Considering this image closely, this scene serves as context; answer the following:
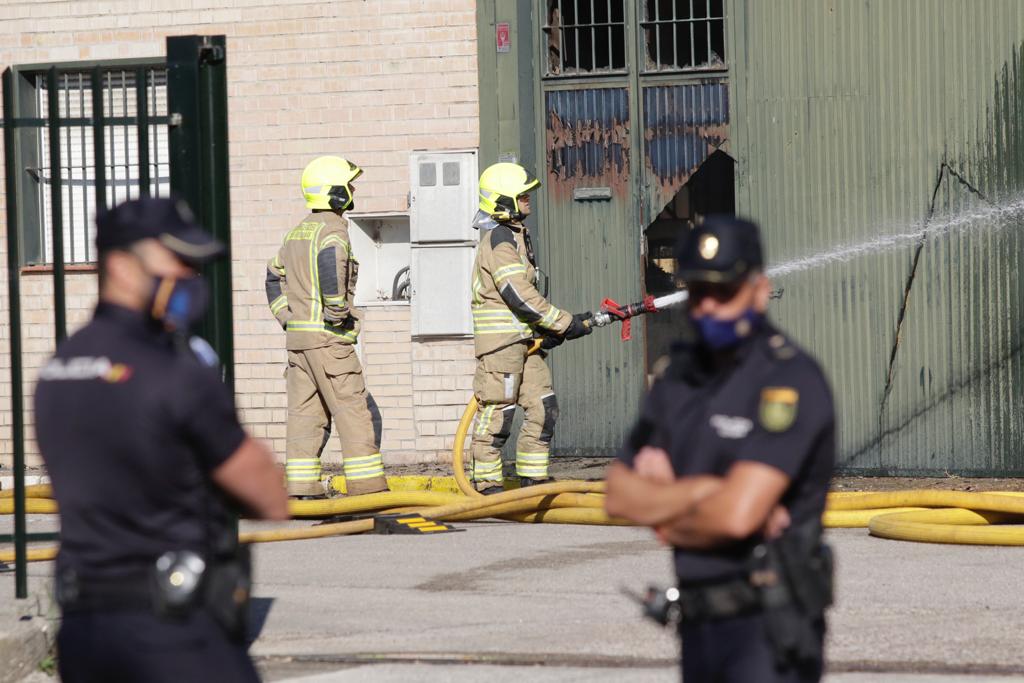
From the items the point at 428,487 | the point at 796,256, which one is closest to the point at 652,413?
the point at 428,487

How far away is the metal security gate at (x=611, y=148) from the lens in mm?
→ 13078

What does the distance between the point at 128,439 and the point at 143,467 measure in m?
0.07

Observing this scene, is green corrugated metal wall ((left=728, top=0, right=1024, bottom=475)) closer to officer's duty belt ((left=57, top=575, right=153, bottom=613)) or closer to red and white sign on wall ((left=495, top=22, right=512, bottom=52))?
red and white sign on wall ((left=495, top=22, right=512, bottom=52))

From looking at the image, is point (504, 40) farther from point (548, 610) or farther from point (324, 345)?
point (548, 610)

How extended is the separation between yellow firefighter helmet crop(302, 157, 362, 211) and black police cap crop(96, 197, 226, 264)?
744 cm

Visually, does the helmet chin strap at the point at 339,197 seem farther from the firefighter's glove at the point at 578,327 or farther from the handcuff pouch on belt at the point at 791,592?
the handcuff pouch on belt at the point at 791,592

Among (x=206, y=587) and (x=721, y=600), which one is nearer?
(x=206, y=587)

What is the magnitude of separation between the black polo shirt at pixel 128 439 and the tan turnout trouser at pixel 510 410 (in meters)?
7.76

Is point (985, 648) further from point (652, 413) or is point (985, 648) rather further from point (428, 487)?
point (428, 487)

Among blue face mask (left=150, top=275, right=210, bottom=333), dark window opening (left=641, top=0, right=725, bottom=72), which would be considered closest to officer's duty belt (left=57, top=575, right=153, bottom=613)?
blue face mask (left=150, top=275, right=210, bottom=333)

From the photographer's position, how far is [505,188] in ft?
37.4

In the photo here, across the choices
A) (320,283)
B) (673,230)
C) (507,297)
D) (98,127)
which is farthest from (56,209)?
(673,230)

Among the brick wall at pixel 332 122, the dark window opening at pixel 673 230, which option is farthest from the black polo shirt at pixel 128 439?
the dark window opening at pixel 673 230

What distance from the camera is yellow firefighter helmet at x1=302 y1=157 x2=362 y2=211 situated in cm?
1107
